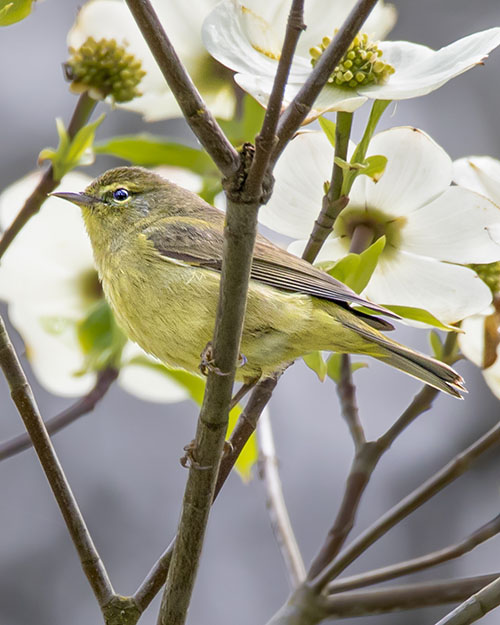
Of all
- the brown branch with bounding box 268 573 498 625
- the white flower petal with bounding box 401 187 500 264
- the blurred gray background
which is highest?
the white flower petal with bounding box 401 187 500 264

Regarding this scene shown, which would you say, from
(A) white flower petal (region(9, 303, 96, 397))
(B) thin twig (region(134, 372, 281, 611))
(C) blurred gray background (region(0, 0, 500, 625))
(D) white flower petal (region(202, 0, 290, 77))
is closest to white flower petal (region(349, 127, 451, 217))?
(D) white flower petal (region(202, 0, 290, 77))

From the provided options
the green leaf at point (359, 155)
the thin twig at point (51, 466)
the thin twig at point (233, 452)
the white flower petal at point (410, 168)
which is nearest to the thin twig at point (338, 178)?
the green leaf at point (359, 155)

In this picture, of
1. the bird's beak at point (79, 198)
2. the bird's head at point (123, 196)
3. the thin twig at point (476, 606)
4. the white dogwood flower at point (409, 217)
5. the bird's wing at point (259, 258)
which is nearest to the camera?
the thin twig at point (476, 606)

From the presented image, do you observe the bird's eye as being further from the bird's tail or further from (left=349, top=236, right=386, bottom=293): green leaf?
(left=349, top=236, right=386, bottom=293): green leaf

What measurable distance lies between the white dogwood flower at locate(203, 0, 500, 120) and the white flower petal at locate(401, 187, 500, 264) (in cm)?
32

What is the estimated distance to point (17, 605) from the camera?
22.8 ft

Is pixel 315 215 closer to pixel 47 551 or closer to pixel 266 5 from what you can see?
pixel 266 5

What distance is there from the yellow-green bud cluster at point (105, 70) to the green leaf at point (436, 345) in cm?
103

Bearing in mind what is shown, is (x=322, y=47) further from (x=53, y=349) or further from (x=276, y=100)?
(x=53, y=349)

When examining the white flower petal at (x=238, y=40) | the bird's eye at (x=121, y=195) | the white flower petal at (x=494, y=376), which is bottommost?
the bird's eye at (x=121, y=195)

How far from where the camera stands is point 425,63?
2061 millimetres

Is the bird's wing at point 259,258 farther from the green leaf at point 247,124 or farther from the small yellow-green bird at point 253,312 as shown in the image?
the green leaf at point 247,124

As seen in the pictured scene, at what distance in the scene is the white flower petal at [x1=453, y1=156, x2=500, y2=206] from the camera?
7.12ft

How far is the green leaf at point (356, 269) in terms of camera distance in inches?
83.8
